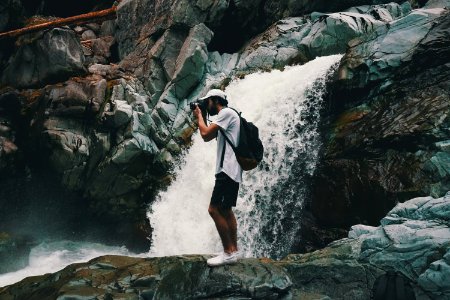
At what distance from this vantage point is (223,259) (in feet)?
27.8

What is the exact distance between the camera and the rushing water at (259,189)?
17.3m

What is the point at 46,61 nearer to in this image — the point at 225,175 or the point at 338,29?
the point at 338,29

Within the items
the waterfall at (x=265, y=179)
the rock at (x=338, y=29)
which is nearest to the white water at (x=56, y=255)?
the waterfall at (x=265, y=179)

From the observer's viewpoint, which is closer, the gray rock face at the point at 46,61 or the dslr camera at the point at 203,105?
the dslr camera at the point at 203,105

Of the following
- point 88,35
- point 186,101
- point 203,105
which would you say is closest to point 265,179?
point 186,101

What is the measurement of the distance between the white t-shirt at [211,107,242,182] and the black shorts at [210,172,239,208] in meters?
0.10

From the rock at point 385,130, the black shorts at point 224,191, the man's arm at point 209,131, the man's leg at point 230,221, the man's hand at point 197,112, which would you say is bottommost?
the rock at point 385,130

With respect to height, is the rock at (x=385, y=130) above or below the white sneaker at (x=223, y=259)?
below

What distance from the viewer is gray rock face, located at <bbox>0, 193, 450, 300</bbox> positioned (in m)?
8.21

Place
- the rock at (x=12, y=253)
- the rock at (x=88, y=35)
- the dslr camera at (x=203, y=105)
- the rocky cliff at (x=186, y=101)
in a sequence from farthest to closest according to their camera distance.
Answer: the rock at (x=88, y=35), the rock at (x=12, y=253), the rocky cliff at (x=186, y=101), the dslr camera at (x=203, y=105)

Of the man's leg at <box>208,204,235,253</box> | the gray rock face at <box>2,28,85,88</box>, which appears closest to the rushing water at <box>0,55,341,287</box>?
the gray rock face at <box>2,28,85,88</box>

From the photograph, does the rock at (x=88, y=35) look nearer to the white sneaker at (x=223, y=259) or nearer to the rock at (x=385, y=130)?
the rock at (x=385, y=130)

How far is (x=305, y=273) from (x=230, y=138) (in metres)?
3.16

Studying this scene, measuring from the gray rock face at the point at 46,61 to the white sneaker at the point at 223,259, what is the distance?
18605mm
